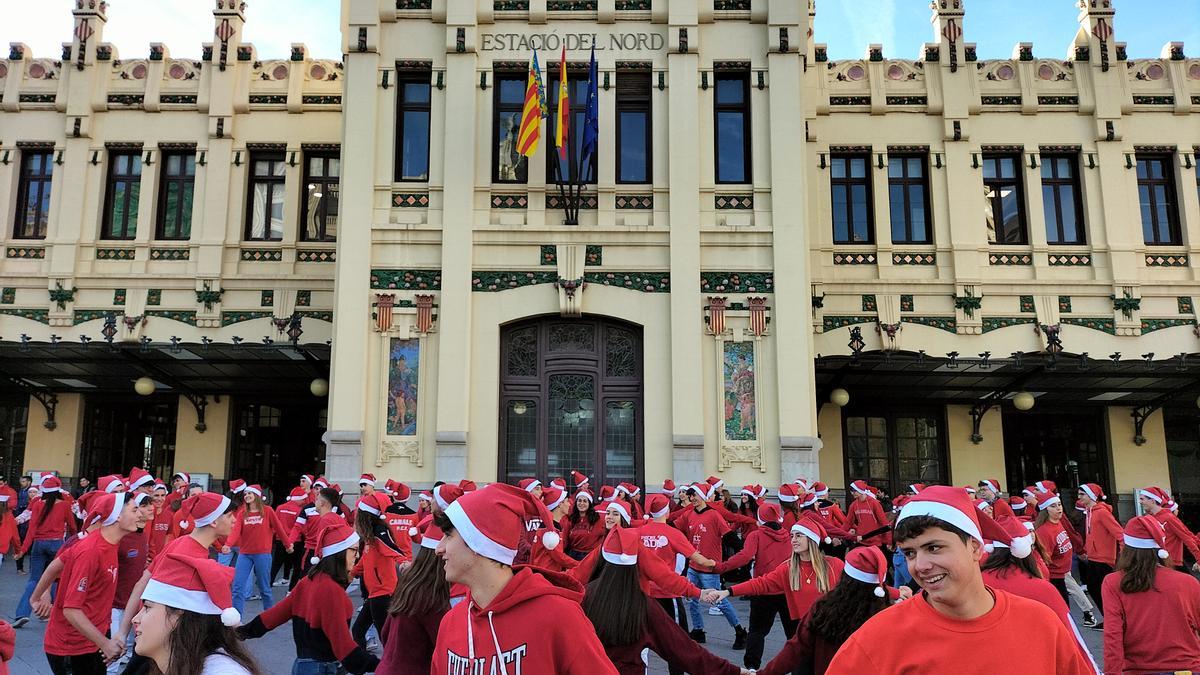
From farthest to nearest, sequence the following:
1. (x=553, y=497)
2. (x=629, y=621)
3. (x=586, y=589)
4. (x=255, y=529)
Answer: (x=255, y=529) → (x=553, y=497) → (x=586, y=589) → (x=629, y=621)

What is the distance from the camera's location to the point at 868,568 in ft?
18.7

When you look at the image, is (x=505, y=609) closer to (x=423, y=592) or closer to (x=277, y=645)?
(x=423, y=592)

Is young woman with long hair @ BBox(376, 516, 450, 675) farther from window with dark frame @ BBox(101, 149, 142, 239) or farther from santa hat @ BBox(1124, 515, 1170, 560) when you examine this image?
window with dark frame @ BBox(101, 149, 142, 239)

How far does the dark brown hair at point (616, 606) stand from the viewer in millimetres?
5805

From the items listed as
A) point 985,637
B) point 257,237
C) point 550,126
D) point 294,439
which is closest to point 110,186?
point 257,237

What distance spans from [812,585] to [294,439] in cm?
1973

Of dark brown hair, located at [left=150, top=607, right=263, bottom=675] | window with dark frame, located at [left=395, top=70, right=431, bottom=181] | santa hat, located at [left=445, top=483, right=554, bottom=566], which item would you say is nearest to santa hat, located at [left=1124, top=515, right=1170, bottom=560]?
santa hat, located at [left=445, top=483, right=554, bottom=566]

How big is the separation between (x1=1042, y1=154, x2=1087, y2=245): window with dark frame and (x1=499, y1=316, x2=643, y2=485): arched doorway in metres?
11.2

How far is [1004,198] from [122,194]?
862 inches

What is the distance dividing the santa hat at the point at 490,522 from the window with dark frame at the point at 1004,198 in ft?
71.6

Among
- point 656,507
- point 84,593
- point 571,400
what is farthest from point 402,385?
point 84,593

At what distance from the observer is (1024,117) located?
23.0 metres

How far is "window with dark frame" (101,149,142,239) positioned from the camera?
23312mm

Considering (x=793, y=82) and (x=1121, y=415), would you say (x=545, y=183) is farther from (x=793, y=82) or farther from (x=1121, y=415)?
(x=1121, y=415)
